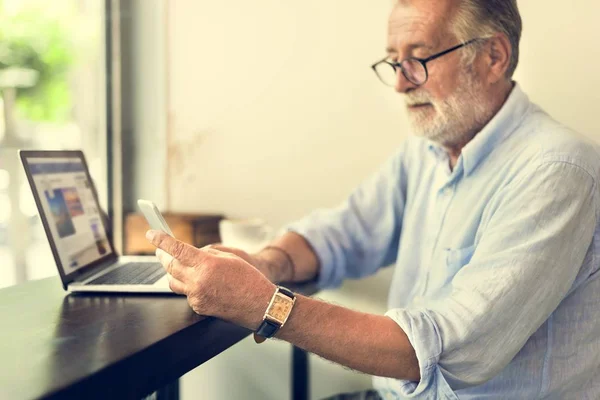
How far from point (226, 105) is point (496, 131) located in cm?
94

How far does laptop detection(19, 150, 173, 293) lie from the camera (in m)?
1.18

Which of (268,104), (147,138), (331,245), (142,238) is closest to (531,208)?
(331,245)

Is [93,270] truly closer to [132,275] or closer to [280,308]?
[132,275]

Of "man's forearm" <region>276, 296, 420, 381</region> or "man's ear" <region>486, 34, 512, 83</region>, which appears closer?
"man's forearm" <region>276, 296, 420, 381</region>

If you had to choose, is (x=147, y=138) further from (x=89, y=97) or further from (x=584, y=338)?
(x=584, y=338)

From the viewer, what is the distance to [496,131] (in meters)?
1.27

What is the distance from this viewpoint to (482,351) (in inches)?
38.5

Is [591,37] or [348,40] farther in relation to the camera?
[348,40]

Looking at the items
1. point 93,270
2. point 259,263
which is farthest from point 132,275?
point 259,263

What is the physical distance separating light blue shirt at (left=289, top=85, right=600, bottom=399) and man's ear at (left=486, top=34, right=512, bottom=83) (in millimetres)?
50

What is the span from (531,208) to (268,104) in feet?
3.37

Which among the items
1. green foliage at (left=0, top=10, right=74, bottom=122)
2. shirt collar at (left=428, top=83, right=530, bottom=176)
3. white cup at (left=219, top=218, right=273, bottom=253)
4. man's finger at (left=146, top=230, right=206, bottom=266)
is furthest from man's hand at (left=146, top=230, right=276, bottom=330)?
green foliage at (left=0, top=10, right=74, bottom=122)

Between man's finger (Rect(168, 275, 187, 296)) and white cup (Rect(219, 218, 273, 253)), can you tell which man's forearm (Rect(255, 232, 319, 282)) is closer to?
white cup (Rect(219, 218, 273, 253))

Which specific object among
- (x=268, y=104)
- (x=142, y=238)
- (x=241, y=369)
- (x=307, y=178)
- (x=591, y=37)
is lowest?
(x=241, y=369)
